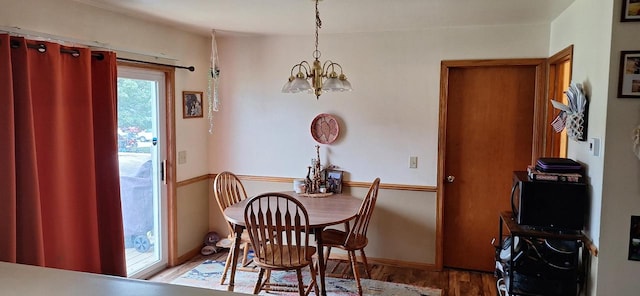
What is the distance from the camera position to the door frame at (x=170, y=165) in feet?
13.2

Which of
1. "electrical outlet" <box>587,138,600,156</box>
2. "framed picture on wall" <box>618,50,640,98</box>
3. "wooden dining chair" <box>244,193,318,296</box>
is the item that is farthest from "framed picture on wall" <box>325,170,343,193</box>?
"framed picture on wall" <box>618,50,640,98</box>

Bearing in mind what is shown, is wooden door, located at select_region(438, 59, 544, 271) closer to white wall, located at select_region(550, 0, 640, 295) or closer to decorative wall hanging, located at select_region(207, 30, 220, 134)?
white wall, located at select_region(550, 0, 640, 295)

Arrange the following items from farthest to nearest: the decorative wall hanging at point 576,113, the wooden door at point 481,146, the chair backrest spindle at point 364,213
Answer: the wooden door at point 481,146
the chair backrest spindle at point 364,213
the decorative wall hanging at point 576,113

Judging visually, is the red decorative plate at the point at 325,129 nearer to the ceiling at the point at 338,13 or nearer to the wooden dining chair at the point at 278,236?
the ceiling at the point at 338,13

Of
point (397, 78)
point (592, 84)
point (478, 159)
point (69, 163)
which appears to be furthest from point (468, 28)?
point (69, 163)

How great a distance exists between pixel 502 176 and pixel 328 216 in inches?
66.2

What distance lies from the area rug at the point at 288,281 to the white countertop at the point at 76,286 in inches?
87.0

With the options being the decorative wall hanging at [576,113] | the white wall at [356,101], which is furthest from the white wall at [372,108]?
the decorative wall hanging at [576,113]

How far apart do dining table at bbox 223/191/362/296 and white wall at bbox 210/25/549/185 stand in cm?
43

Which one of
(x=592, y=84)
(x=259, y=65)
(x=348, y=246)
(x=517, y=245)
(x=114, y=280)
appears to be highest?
(x=259, y=65)

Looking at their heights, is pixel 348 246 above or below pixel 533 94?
below

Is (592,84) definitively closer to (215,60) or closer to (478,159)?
(478,159)

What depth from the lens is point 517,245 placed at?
2693 millimetres

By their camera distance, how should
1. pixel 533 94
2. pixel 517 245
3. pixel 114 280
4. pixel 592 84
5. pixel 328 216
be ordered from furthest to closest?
pixel 533 94, pixel 328 216, pixel 517 245, pixel 592 84, pixel 114 280
